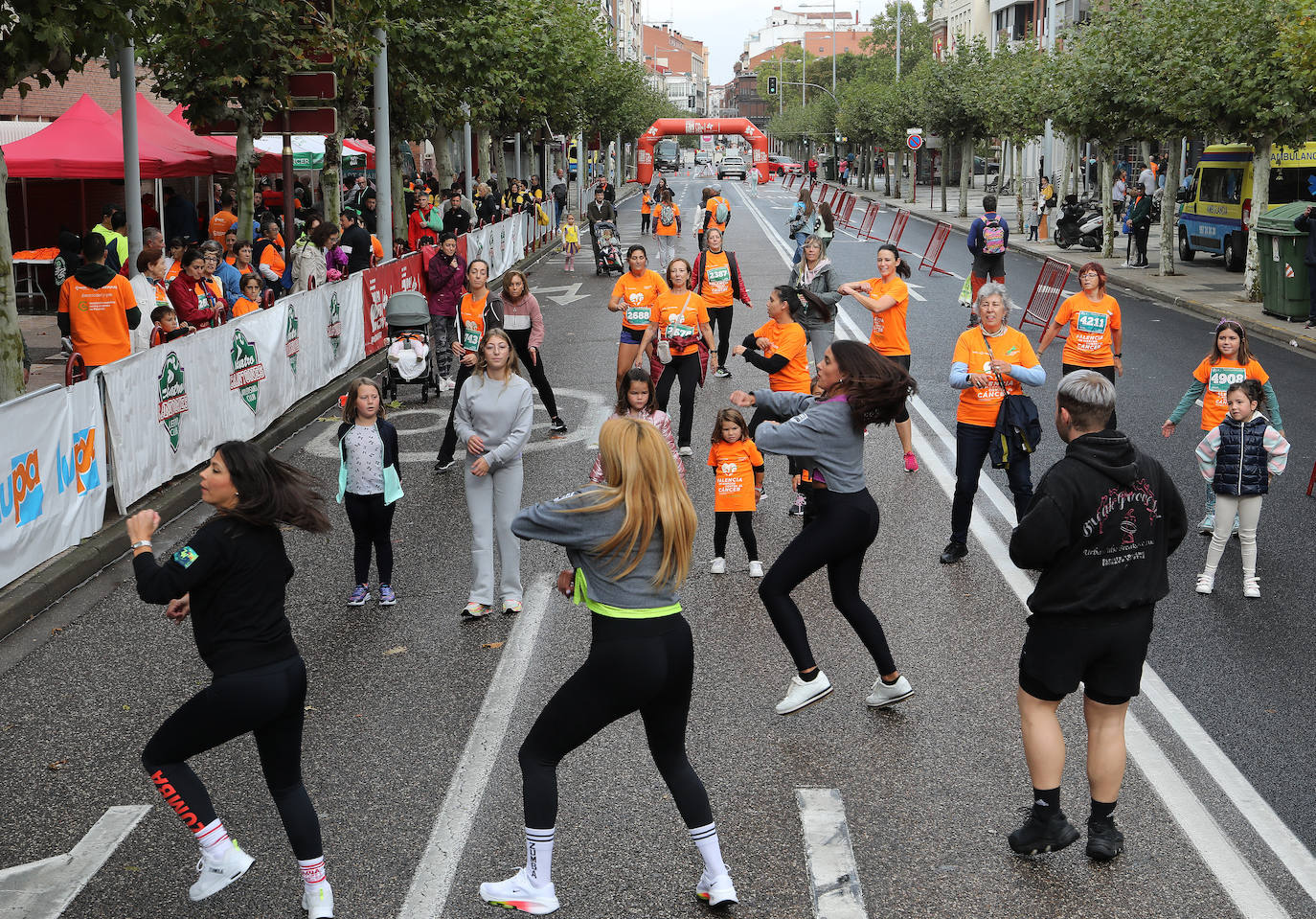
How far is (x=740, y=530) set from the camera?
881cm

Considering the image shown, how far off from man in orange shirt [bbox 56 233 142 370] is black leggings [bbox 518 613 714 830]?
9406mm

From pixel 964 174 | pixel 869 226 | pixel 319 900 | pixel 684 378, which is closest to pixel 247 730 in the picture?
pixel 319 900

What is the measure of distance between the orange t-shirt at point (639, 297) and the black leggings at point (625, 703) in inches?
292

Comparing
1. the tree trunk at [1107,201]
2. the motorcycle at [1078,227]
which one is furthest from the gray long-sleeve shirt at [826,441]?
the motorcycle at [1078,227]

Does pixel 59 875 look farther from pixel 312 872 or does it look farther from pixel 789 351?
pixel 789 351

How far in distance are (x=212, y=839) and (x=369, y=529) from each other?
3620 mm

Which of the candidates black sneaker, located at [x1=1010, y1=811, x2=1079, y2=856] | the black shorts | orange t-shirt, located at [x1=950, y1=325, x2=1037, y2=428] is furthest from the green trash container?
black sneaker, located at [x1=1010, y1=811, x2=1079, y2=856]

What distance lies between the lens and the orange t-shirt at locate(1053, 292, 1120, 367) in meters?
10.8

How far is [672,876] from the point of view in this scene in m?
5.11

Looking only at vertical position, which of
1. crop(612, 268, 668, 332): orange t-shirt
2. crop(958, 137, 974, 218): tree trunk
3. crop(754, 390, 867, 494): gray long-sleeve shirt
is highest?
crop(958, 137, 974, 218): tree trunk

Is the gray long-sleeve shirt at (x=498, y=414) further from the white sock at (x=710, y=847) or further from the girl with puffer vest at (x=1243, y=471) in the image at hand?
the girl with puffer vest at (x=1243, y=471)

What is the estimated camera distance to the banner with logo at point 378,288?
713 inches

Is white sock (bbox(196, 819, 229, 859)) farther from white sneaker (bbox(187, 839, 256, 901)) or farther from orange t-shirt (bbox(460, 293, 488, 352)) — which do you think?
orange t-shirt (bbox(460, 293, 488, 352))

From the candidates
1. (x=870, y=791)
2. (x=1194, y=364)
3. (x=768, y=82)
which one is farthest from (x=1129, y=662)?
(x=768, y=82)
